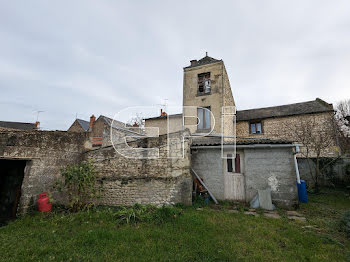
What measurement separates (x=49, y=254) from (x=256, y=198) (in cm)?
679

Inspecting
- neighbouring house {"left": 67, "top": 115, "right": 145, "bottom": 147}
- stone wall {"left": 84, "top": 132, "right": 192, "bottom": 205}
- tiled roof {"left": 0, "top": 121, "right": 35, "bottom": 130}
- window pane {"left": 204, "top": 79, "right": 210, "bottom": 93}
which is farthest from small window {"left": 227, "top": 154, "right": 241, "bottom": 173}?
tiled roof {"left": 0, "top": 121, "right": 35, "bottom": 130}

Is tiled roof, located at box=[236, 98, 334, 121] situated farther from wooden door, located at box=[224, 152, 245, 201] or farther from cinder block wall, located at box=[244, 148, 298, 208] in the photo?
wooden door, located at box=[224, 152, 245, 201]

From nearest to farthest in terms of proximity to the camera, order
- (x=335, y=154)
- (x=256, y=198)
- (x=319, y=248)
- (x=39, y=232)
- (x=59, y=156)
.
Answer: (x=319, y=248), (x=39, y=232), (x=59, y=156), (x=256, y=198), (x=335, y=154)

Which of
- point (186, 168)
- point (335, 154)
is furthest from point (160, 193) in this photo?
point (335, 154)

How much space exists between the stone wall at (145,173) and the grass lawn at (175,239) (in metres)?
1.15

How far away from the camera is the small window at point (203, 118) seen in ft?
37.2

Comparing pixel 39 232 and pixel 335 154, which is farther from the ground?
pixel 335 154

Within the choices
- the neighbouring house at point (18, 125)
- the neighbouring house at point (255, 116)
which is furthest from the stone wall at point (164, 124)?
the neighbouring house at point (18, 125)

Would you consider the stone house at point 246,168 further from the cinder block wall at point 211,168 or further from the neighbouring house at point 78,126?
the neighbouring house at point 78,126

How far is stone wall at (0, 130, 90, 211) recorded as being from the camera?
16.8 feet

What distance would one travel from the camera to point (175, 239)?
12.2 ft

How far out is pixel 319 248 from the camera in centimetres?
342

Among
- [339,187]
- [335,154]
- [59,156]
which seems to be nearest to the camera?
[59,156]

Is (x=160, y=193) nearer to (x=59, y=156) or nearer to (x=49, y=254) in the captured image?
(x=49, y=254)
